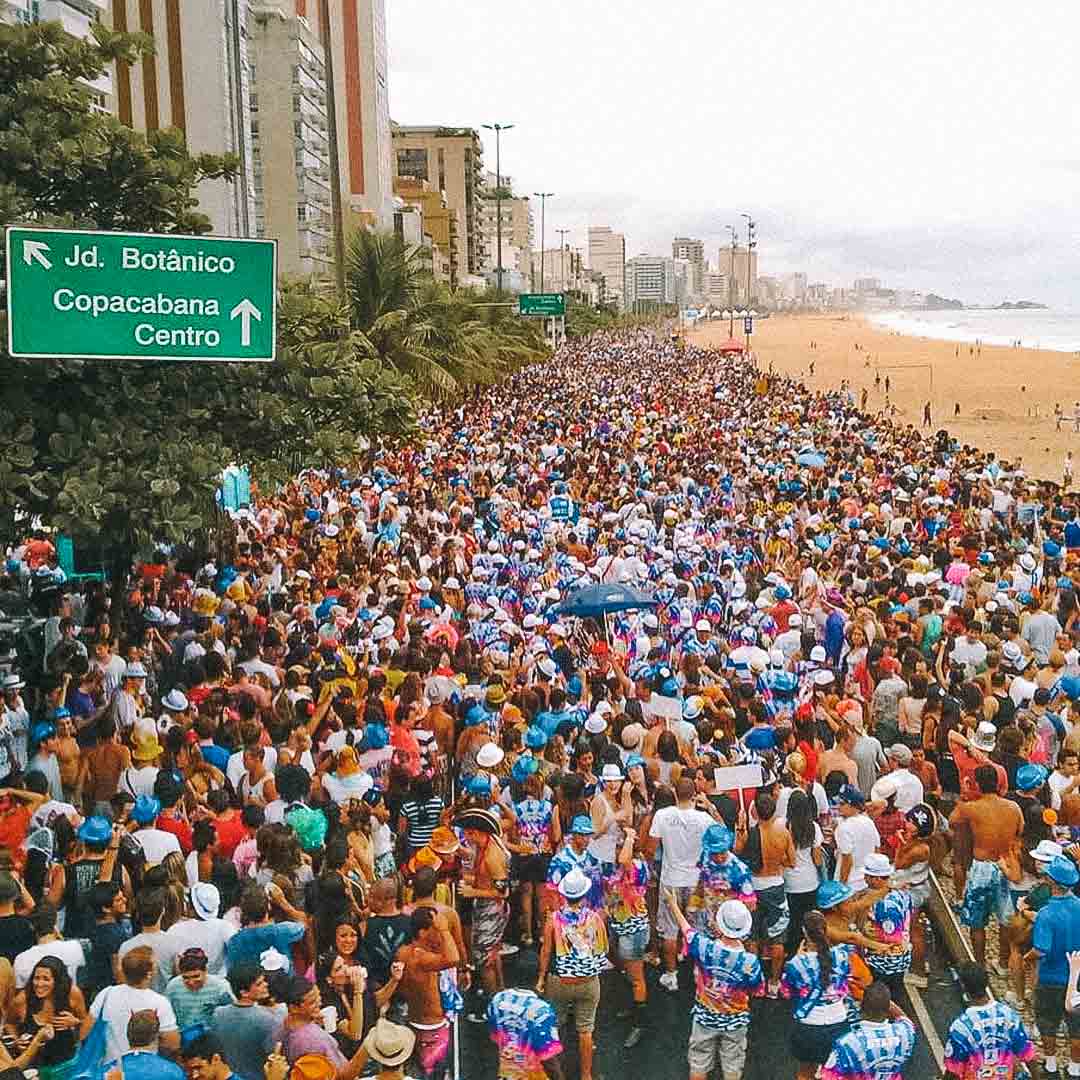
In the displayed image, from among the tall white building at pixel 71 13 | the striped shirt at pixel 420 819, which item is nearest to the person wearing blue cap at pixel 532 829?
the striped shirt at pixel 420 819

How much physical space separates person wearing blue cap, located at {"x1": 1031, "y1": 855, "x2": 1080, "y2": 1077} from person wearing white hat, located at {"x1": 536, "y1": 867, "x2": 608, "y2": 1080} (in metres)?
2.09

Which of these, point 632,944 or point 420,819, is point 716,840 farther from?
point 420,819

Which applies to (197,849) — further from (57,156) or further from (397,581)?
(397,581)

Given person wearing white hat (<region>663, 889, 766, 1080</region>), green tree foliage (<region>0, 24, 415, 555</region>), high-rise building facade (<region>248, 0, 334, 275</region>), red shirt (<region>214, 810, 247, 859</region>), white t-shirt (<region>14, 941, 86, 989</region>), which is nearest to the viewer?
white t-shirt (<region>14, 941, 86, 989</region>)

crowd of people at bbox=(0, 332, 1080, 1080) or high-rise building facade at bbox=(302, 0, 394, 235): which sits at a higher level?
high-rise building facade at bbox=(302, 0, 394, 235)

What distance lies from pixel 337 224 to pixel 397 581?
25.3 ft

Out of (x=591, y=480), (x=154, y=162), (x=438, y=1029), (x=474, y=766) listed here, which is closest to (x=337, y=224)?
(x=591, y=480)

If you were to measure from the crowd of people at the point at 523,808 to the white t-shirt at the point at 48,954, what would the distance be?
0.5 inches

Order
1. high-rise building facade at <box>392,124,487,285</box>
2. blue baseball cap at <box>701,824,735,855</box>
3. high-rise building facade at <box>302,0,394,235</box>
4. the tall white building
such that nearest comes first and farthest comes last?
blue baseball cap at <box>701,824,735,855</box>
the tall white building
high-rise building facade at <box>302,0,394,235</box>
high-rise building facade at <box>392,124,487,285</box>

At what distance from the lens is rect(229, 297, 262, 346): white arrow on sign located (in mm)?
8172

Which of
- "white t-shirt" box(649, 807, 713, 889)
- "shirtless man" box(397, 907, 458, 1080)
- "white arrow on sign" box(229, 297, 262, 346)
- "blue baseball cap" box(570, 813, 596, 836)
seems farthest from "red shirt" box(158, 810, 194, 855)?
"white arrow on sign" box(229, 297, 262, 346)

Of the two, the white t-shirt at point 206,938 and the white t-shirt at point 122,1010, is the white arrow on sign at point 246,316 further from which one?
the white t-shirt at point 122,1010

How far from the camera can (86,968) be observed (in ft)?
18.1

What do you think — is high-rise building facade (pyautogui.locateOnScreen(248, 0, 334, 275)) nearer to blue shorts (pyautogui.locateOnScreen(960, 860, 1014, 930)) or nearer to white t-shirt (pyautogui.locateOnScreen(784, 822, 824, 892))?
white t-shirt (pyautogui.locateOnScreen(784, 822, 824, 892))
